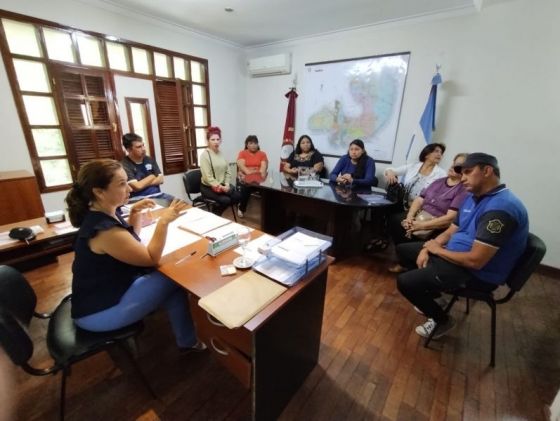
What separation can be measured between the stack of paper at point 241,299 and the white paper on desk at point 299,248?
0.13m

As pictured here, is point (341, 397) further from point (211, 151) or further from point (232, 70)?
point (232, 70)

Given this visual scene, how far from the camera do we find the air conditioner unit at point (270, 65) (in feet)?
12.9

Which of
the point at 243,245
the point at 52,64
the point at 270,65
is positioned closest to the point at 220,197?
the point at 243,245

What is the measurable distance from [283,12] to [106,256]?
10.4 ft

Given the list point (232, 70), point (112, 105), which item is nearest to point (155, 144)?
point (112, 105)

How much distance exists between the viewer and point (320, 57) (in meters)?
3.66

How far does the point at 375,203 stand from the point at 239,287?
1665mm

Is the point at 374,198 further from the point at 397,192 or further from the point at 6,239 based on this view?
the point at 6,239

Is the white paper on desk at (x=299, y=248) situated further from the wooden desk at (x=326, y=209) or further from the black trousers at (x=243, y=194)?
the black trousers at (x=243, y=194)

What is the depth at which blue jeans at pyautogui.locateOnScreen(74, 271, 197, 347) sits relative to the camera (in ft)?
3.75

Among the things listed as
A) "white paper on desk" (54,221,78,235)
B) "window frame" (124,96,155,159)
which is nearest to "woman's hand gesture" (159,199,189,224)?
"white paper on desk" (54,221,78,235)

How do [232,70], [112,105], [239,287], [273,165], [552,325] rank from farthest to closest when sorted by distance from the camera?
1. [273,165]
2. [232,70]
3. [112,105]
4. [552,325]
5. [239,287]

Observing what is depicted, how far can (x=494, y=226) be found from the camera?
1.29 m

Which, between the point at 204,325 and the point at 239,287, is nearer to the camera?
the point at 239,287
